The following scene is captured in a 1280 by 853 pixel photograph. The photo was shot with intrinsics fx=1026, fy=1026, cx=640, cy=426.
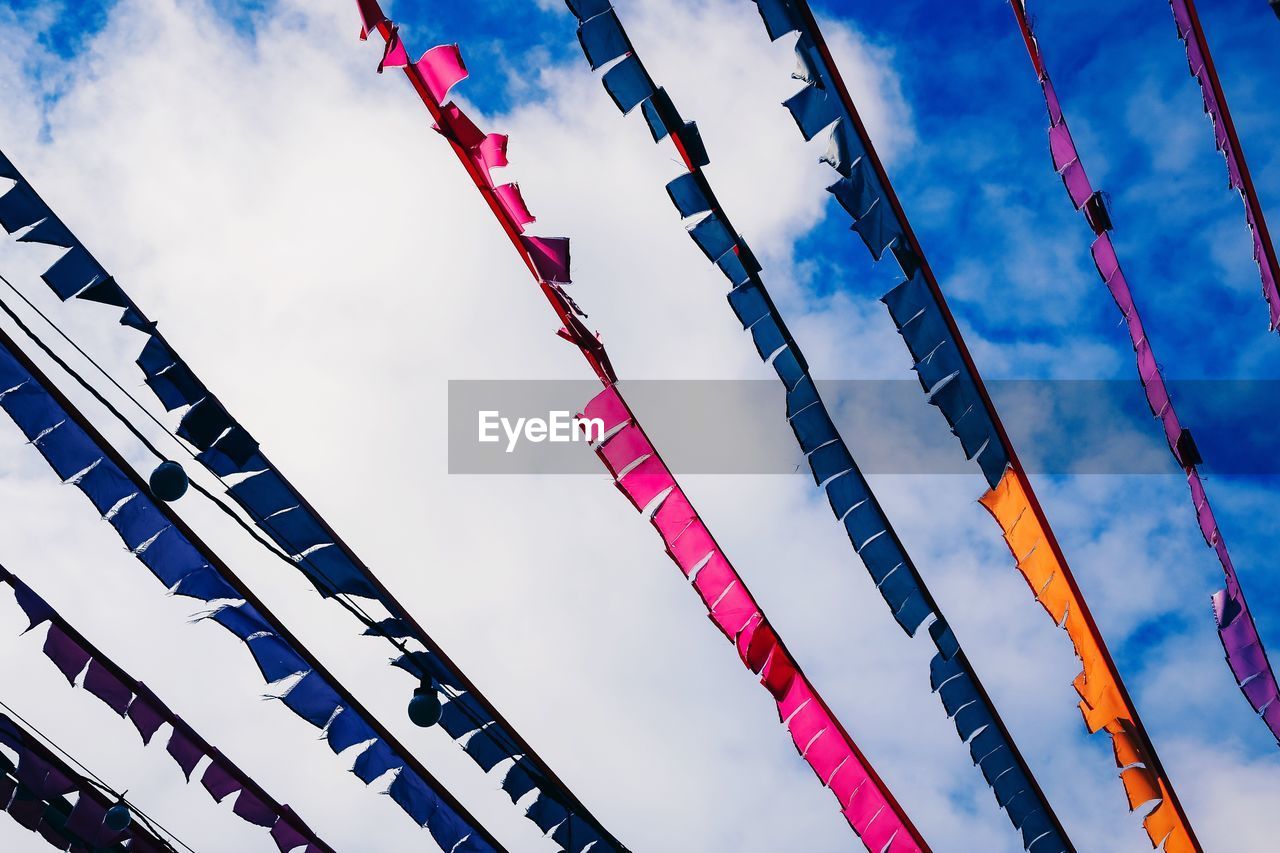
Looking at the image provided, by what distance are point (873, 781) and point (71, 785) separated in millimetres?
4983

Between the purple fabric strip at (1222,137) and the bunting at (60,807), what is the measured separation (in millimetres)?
7212

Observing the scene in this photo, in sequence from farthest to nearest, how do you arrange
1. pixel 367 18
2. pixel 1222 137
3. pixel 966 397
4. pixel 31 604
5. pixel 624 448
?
pixel 624 448
pixel 31 604
pixel 966 397
pixel 1222 137
pixel 367 18

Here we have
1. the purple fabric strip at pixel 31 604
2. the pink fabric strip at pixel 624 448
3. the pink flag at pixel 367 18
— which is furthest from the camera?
the pink fabric strip at pixel 624 448

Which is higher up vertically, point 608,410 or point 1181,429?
point 1181,429

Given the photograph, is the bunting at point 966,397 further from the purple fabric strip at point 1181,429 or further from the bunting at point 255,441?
the bunting at point 255,441

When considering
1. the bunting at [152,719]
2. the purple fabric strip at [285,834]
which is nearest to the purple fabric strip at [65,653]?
the bunting at [152,719]

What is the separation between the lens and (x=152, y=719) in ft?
20.8

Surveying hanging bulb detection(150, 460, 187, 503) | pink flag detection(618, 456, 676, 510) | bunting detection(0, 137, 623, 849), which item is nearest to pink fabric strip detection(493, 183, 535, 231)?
bunting detection(0, 137, 623, 849)

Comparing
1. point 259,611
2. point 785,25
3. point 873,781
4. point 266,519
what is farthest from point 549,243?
point 873,781

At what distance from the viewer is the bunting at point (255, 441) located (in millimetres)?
4848

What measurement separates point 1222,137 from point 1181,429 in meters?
1.78

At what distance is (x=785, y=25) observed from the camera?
461 cm

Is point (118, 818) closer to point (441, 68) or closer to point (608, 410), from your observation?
point (608, 410)

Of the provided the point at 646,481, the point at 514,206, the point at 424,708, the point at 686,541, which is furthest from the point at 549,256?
the point at 424,708
